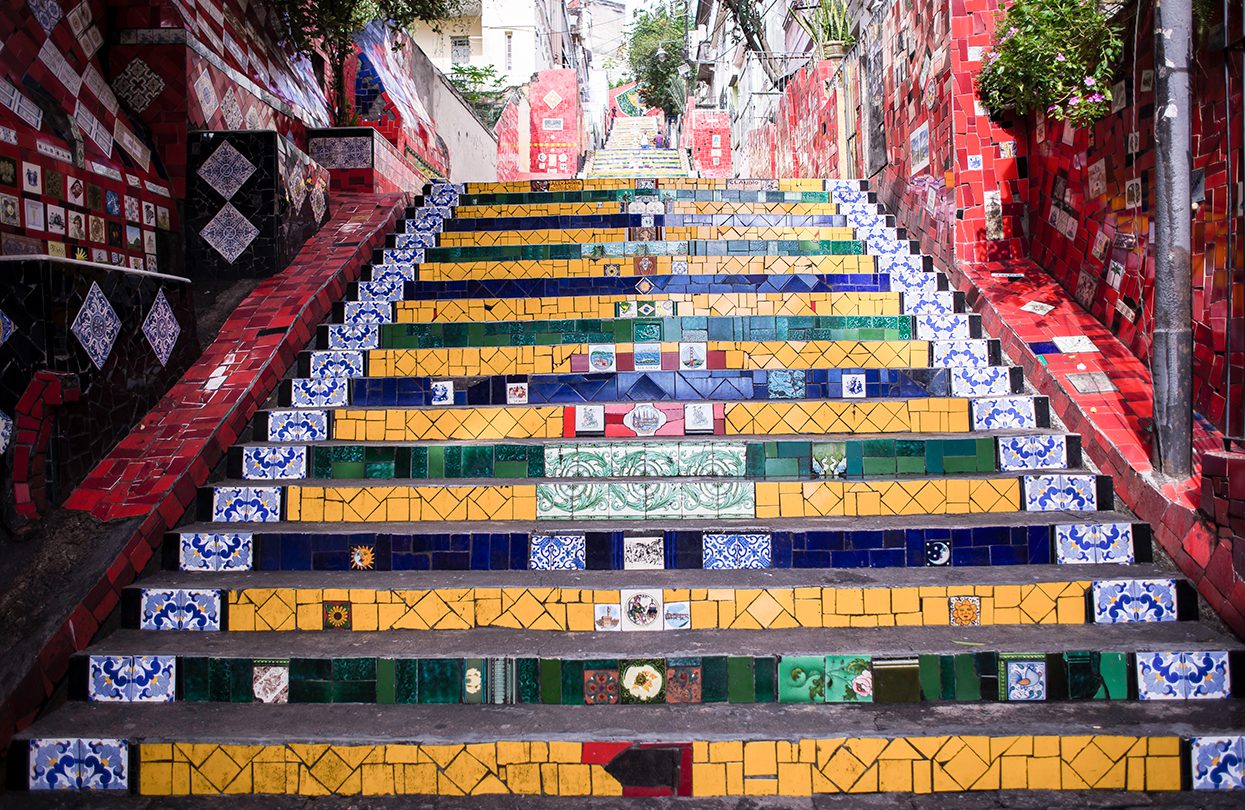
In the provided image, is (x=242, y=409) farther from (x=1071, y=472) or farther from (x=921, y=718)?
(x=1071, y=472)

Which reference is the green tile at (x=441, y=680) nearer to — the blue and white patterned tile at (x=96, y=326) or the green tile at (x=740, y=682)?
the green tile at (x=740, y=682)

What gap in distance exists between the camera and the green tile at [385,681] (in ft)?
8.06

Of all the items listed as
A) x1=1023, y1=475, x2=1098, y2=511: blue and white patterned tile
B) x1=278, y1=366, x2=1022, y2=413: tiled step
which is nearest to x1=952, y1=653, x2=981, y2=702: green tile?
x1=1023, y1=475, x2=1098, y2=511: blue and white patterned tile

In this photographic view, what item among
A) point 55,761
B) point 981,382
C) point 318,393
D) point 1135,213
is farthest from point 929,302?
point 55,761

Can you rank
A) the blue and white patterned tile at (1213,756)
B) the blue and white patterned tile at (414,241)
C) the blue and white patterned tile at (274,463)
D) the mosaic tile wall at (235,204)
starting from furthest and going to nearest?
the blue and white patterned tile at (414,241) → the mosaic tile wall at (235,204) → the blue and white patterned tile at (274,463) → the blue and white patterned tile at (1213,756)

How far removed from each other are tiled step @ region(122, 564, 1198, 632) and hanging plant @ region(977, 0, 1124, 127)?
212cm

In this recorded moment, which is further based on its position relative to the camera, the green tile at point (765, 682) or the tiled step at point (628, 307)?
the tiled step at point (628, 307)

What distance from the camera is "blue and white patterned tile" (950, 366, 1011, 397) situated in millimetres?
3660

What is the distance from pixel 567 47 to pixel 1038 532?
109 feet

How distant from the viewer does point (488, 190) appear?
6.51m

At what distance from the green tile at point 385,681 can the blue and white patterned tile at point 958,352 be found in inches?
107

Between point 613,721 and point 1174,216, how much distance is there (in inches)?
98.0

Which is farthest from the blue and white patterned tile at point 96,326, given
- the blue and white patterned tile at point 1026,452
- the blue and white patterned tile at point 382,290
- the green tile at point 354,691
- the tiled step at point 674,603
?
the blue and white patterned tile at point 1026,452

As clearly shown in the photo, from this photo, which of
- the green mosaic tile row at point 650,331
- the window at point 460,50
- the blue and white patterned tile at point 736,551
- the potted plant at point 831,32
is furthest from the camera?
the window at point 460,50
